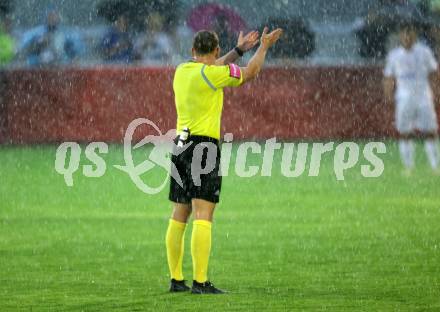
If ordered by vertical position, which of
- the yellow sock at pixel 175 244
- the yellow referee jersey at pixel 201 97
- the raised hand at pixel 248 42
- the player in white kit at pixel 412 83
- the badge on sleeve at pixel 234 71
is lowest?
the yellow sock at pixel 175 244

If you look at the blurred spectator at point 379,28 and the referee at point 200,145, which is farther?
the blurred spectator at point 379,28

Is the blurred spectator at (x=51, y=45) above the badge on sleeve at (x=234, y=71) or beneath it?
above

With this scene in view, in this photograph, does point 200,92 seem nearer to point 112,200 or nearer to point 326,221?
point 326,221

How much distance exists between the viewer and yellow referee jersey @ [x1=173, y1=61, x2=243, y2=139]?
1016cm

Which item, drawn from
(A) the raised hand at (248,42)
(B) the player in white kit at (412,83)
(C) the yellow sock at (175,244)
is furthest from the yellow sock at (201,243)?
(B) the player in white kit at (412,83)

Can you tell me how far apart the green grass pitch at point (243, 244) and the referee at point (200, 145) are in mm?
299

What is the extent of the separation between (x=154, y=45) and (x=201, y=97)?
14.4 m

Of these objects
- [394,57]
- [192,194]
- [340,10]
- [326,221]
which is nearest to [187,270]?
[192,194]

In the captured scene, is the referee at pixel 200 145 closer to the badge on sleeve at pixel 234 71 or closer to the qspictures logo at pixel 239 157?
the badge on sleeve at pixel 234 71

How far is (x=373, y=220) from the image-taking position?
573 inches

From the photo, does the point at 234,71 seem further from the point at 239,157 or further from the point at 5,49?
the point at 5,49

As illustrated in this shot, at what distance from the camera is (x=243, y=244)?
13.0 m

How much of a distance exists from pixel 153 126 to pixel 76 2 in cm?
654

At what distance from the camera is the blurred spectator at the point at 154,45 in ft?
80.1
